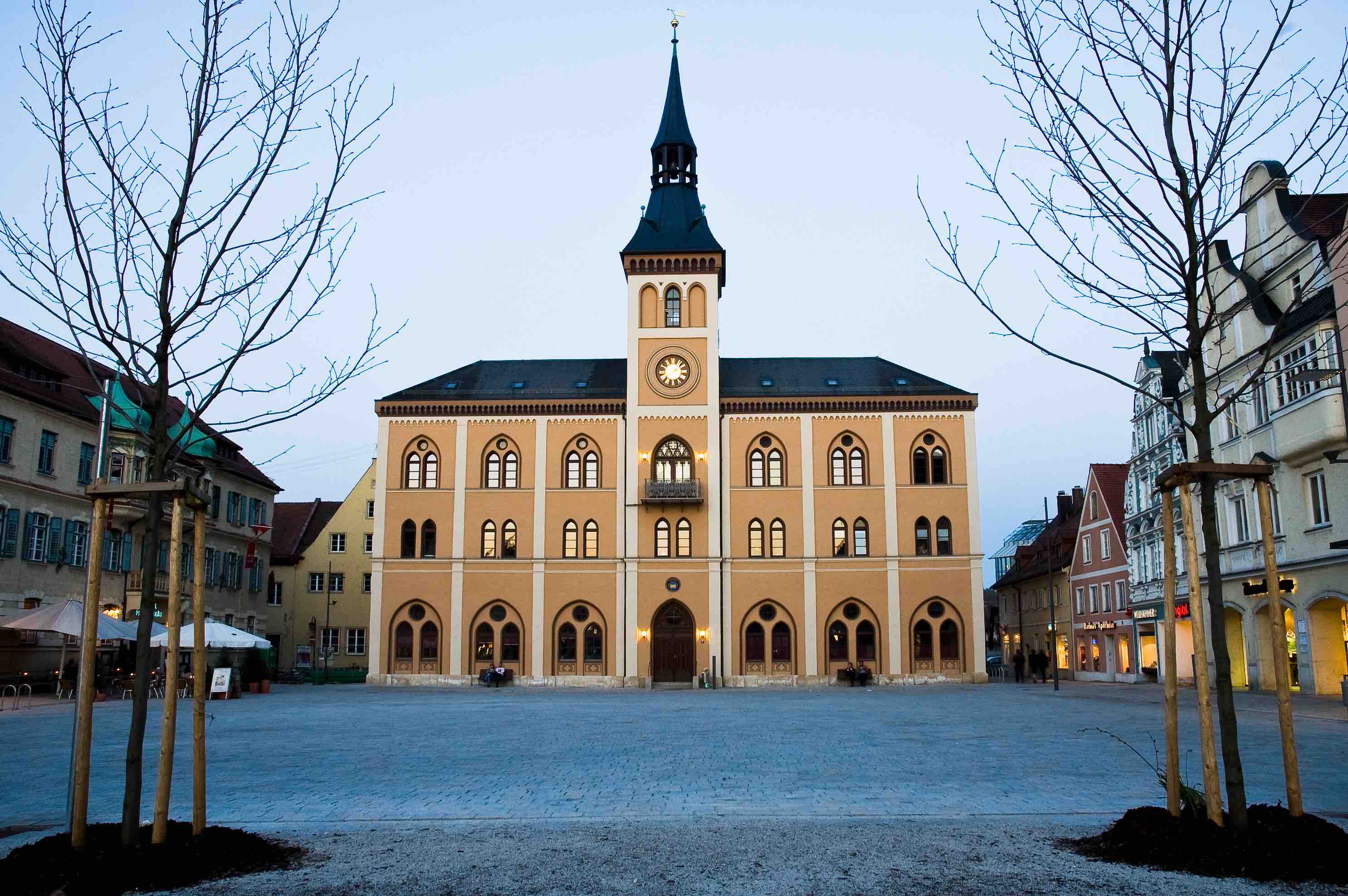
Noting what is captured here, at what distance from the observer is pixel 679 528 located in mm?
50344

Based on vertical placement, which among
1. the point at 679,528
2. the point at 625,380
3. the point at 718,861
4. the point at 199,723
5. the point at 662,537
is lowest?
the point at 718,861

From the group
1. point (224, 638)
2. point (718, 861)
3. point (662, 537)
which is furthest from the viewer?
point (662, 537)

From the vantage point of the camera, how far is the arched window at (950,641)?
49.3 metres

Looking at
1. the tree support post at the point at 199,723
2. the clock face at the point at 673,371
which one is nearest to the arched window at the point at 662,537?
the clock face at the point at 673,371

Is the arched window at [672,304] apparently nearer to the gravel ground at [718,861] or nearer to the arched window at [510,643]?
the arched window at [510,643]

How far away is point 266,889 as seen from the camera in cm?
749

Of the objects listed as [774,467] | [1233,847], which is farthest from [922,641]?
[1233,847]

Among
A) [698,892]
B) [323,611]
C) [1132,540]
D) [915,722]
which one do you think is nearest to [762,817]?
[698,892]

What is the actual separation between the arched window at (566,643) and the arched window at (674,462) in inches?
317

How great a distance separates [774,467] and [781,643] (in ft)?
26.7

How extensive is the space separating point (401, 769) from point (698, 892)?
8897mm

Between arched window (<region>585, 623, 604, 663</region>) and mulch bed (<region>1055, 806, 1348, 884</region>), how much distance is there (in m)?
41.6

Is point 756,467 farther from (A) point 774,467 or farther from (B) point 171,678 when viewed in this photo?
(B) point 171,678

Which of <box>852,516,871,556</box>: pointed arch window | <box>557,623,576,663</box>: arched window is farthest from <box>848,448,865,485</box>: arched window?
<box>557,623,576,663</box>: arched window
